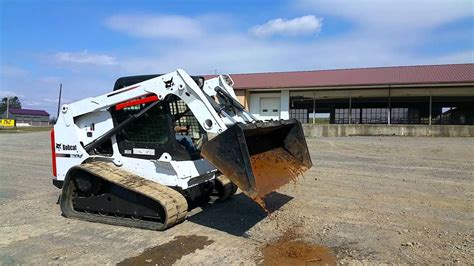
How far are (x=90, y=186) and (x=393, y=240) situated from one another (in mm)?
4209

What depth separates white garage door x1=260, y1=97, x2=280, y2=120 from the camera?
31969mm

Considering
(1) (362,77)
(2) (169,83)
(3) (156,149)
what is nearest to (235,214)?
(3) (156,149)

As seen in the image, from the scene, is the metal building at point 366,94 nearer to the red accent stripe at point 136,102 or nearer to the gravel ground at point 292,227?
the gravel ground at point 292,227

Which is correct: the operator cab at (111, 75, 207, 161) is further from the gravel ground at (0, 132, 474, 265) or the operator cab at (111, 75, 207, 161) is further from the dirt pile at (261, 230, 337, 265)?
the dirt pile at (261, 230, 337, 265)

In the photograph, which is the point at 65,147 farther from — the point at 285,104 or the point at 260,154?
the point at 285,104

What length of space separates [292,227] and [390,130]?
19.6 m

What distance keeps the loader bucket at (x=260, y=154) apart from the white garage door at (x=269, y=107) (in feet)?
82.3

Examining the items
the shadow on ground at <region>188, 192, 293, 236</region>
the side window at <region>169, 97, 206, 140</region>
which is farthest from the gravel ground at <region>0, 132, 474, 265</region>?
the side window at <region>169, 97, 206, 140</region>

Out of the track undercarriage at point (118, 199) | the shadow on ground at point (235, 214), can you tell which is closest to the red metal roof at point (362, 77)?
the shadow on ground at point (235, 214)

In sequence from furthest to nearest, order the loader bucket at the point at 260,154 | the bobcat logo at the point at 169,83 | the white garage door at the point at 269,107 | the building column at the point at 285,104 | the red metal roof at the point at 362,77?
1. the white garage door at the point at 269,107
2. the building column at the point at 285,104
3. the red metal roof at the point at 362,77
4. the bobcat logo at the point at 169,83
5. the loader bucket at the point at 260,154

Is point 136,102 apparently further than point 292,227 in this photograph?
Yes

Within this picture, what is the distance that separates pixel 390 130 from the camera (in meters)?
23.6

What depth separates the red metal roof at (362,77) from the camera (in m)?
27.8

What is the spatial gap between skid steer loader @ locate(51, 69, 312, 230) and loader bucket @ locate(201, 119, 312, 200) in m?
0.01
